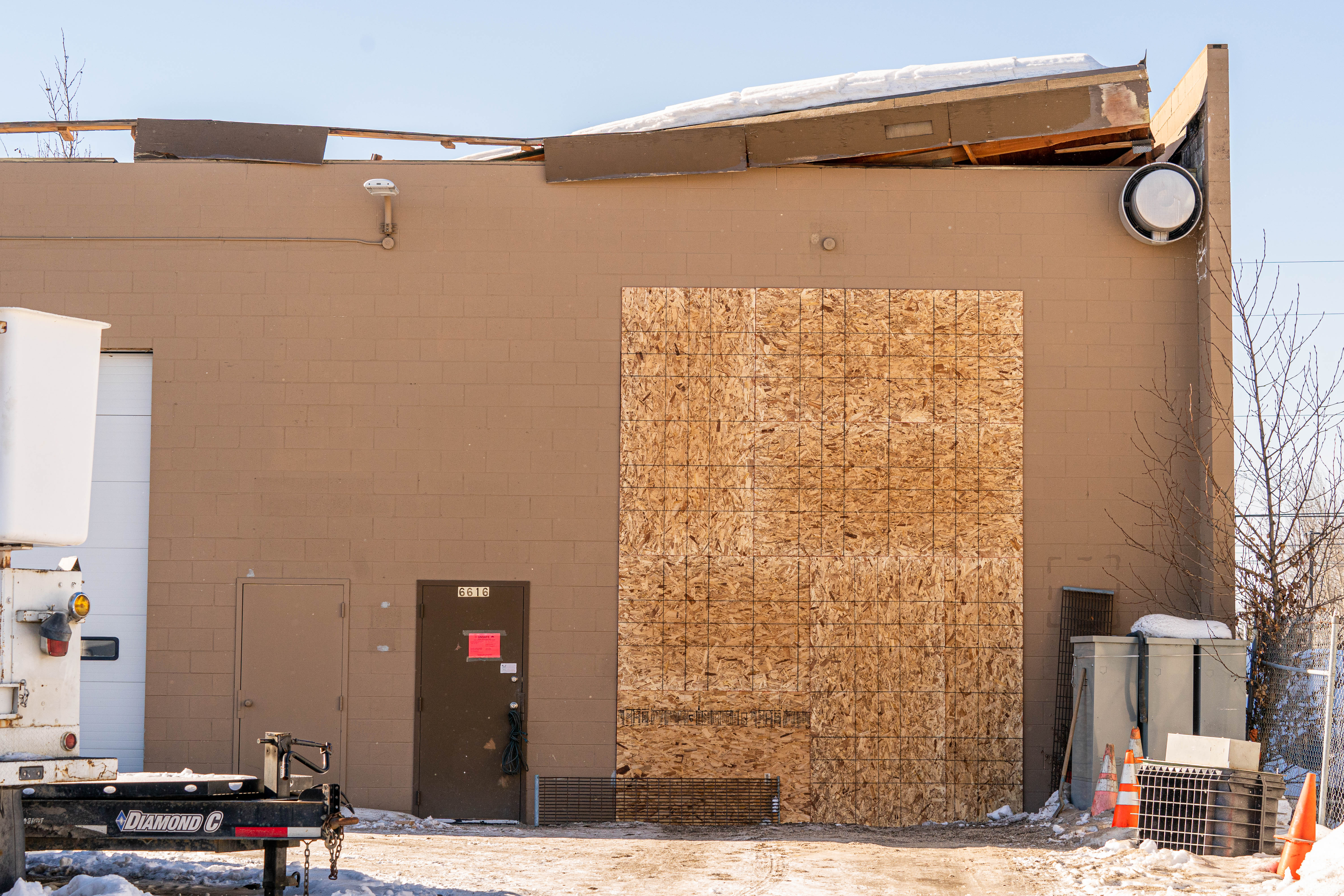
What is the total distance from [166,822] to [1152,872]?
6.53 meters

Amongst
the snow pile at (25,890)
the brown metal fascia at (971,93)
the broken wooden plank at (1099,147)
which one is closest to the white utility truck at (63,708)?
the snow pile at (25,890)

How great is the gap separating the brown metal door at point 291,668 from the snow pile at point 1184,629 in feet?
25.2

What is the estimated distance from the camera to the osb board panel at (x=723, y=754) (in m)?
11.4

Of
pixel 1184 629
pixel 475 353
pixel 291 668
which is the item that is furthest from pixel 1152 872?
pixel 291 668

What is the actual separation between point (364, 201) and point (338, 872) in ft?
22.2

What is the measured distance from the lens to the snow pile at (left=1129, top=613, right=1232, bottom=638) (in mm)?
10547

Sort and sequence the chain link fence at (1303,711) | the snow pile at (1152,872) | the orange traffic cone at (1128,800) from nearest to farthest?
the snow pile at (1152,872) < the chain link fence at (1303,711) < the orange traffic cone at (1128,800)

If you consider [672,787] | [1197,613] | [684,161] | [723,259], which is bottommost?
[672,787]

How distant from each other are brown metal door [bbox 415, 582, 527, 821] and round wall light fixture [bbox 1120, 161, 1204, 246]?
7.14 meters

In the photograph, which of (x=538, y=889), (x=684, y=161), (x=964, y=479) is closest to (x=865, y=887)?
(x=538, y=889)

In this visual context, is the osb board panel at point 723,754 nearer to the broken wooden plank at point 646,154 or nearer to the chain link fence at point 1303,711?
the chain link fence at point 1303,711

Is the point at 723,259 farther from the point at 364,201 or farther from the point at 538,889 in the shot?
the point at 538,889

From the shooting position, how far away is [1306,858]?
7.24m

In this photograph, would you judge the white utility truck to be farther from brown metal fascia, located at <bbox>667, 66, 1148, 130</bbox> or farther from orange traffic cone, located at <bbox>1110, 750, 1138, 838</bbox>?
brown metal fascia, located at <bbox>667, 66, 1148, 130</bbox>
